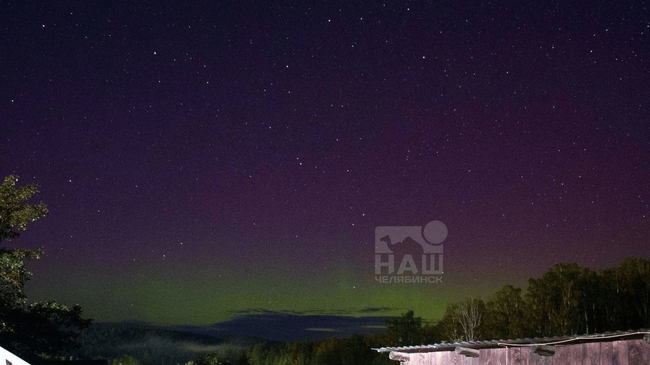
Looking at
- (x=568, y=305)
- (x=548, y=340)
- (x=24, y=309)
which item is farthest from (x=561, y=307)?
(x=548, y=340)

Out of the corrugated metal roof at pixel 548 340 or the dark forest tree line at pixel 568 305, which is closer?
the corrugated metal roof at pixel 548 340

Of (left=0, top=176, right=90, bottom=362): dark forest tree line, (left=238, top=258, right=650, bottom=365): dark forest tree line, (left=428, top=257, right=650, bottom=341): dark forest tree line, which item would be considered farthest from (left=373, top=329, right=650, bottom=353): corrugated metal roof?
(left=428, top=257, right=650, bottom=341): dark forest tree line

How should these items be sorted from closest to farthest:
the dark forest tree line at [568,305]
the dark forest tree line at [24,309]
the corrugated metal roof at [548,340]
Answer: the corrugated metal roof at [548,340] < the dark forest tree line at [24,309] < the dark forest tree line at [568,305]

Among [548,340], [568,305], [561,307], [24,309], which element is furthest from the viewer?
[561,307]

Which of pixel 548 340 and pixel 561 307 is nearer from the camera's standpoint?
pixel 548 340

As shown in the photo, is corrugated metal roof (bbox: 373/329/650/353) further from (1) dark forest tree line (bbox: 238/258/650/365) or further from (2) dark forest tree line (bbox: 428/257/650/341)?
(2) dark forest tree line (bbox: 428/257/650/341)

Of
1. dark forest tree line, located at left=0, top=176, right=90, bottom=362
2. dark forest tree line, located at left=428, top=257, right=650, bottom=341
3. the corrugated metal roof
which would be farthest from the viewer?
dark forest tree line, located at left=428, top=257, right=650, bottom=341

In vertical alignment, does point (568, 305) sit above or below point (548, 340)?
above

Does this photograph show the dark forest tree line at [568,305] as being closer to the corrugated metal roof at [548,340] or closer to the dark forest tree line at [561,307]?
the dark forest tree line at [561,307]

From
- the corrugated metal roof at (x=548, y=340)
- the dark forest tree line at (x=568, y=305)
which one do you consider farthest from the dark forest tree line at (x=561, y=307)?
the corrugated metal roof at (x=548, y=340)

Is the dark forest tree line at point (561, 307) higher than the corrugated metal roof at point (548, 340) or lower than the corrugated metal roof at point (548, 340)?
higher

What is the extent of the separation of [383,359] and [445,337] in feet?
20.1

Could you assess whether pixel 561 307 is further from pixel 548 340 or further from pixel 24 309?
pixel 548 340

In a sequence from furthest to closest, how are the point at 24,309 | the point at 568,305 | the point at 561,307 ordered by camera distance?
1. the point at 561,307
2. the point at 568,305
3. the point at 24,309
